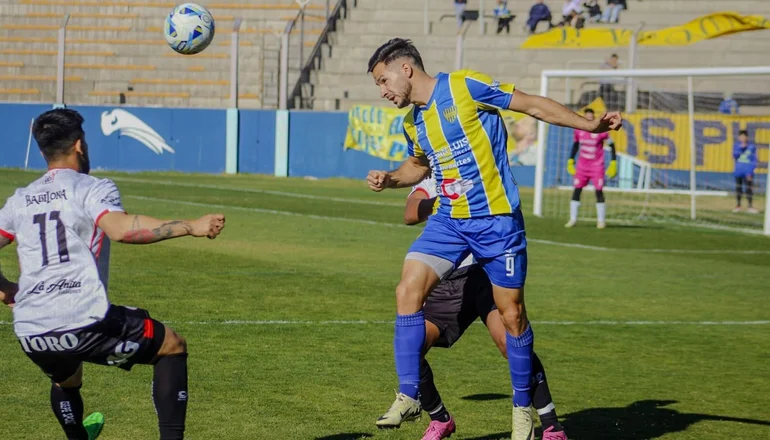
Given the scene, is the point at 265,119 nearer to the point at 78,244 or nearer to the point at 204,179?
the point at 204,179

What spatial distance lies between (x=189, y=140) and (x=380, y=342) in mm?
24863

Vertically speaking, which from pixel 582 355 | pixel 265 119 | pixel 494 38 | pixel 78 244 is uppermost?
pixel 494 38

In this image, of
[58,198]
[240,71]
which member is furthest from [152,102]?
[58,198]

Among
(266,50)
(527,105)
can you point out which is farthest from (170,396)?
(266,50)

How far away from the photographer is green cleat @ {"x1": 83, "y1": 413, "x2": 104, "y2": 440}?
5852 millimetres

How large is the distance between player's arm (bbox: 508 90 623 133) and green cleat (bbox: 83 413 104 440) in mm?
2765

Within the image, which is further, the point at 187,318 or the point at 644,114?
the point at 644,114

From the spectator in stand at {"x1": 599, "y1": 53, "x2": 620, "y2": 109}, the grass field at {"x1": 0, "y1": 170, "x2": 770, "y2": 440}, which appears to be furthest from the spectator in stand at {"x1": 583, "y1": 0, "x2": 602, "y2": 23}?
the grass field at {"x1": 0, "y1": 170, "x2": 770, "y2": 440}

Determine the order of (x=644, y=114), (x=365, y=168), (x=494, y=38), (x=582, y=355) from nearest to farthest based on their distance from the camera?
(x=582, y=355)
(x=644, y=114)
(x=365, y=168)
(x=494, y=38)

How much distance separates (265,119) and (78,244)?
93.0 ft

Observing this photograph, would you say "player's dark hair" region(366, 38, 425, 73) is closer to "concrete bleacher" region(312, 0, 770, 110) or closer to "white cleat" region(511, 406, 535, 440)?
"white cleat" region(511, 406, 535, 440)

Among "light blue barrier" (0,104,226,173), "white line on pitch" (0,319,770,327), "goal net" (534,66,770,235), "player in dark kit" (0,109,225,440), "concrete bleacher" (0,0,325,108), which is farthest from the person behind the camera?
"concrete bleacher" (0,0,325,108)

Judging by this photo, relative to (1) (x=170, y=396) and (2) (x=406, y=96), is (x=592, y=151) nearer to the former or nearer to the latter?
(2) (x=406, y=96)

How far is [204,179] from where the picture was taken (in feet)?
99.5
